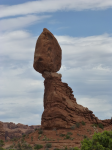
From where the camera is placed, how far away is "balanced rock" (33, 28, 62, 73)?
4516 centimetres

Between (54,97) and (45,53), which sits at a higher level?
(45,53)

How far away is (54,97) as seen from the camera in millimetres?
43281

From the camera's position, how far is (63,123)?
139 feet

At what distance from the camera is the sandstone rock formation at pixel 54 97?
42625 millimetres

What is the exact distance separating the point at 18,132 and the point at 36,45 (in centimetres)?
4734

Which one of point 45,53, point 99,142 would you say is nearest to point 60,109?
point 45,53

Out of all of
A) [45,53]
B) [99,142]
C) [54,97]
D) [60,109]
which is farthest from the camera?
[45,53]

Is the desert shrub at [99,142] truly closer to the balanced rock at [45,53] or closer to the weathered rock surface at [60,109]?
the weathered rock surface at [60,109]

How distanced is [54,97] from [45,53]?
641 cm

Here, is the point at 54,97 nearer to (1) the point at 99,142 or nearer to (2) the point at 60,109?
(2) the point at 60,109

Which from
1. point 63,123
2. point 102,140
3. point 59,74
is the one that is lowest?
point 102,140

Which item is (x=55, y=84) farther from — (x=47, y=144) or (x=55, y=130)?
(x=47, y=144)

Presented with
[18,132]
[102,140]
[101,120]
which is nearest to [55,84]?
[101,120]

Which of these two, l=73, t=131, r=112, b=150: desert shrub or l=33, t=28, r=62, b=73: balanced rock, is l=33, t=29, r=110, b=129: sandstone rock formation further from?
l=73, t=131, r=112, b=150: desert shrub
